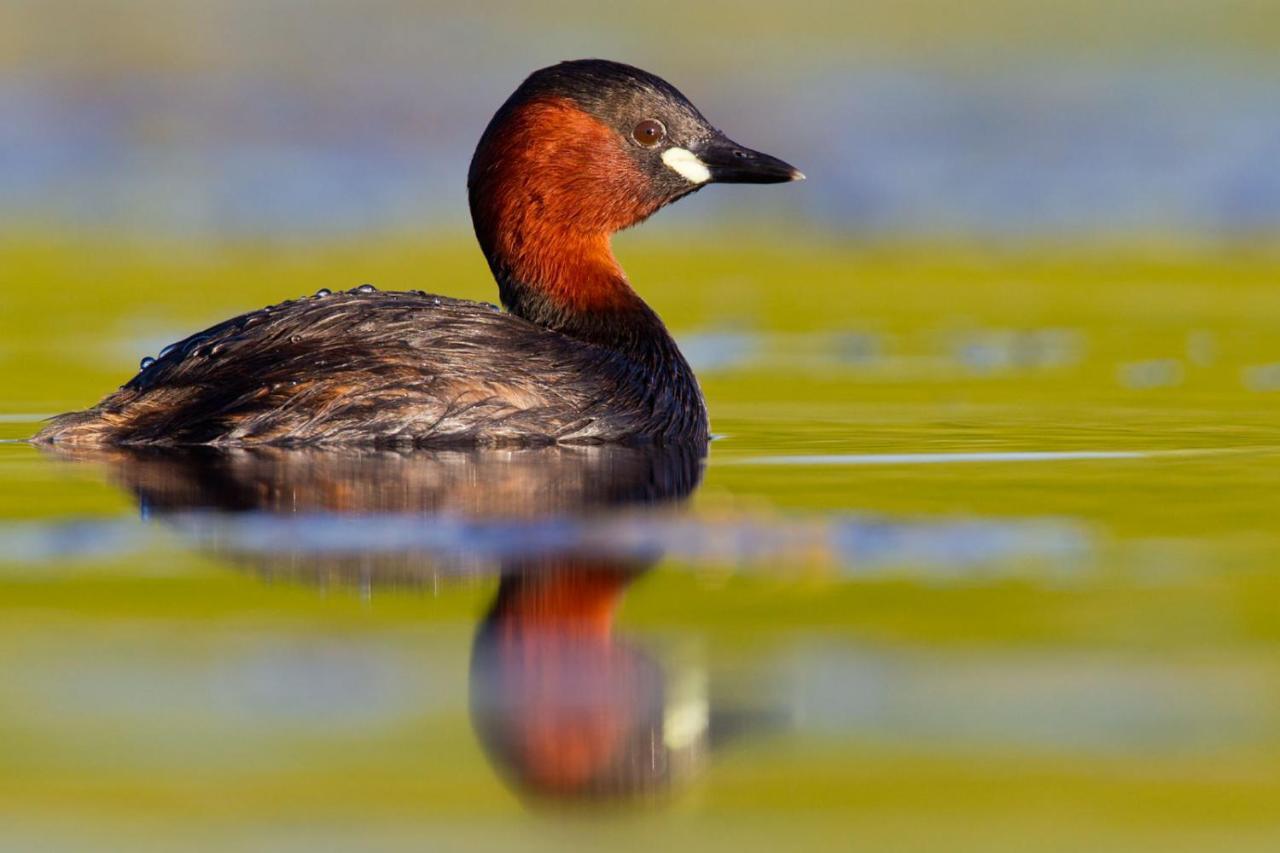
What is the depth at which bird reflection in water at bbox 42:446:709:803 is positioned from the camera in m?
4.38

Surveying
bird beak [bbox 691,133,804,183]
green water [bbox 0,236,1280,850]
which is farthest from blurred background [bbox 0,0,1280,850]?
bird beak [bbox 691,133,804,183]

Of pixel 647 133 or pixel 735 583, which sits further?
pixel 647 133

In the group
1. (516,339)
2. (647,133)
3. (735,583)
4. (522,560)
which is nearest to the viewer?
(735,583)

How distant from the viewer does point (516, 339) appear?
28.9ft

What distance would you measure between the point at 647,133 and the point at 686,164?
0.72 feet

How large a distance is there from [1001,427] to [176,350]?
3.29 meters

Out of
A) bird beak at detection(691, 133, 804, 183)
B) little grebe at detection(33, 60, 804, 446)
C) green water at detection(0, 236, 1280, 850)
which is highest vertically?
bird beak at detection(691, 133, 804, 183)

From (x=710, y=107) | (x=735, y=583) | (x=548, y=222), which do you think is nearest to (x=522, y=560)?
(x=735, y=583)

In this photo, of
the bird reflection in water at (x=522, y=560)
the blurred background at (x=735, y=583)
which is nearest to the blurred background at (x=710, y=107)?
the blurred background at (x=735, y=583)

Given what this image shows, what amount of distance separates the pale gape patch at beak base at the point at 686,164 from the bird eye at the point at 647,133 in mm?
75

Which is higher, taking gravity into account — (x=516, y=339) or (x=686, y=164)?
(x=686, y=164)

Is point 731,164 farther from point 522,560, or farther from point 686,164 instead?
point 522,560

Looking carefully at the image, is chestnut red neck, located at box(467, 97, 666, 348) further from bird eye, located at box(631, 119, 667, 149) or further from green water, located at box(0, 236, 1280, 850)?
green water, located at box(0, 236, 1280, 850)

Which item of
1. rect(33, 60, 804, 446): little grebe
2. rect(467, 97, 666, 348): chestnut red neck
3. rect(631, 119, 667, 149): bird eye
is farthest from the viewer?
rect(631, 119, 667, 149): bird eye
